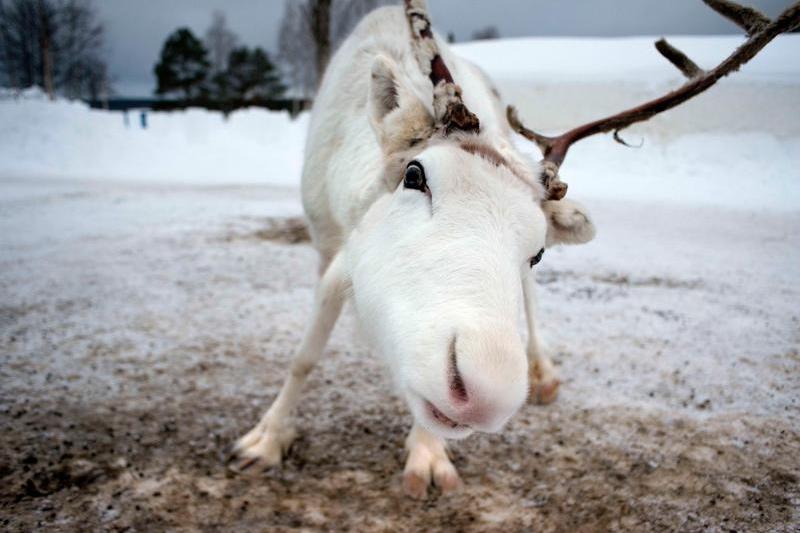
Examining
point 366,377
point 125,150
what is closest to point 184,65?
point 125,150

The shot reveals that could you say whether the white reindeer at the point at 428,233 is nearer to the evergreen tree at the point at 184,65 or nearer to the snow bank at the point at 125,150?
Answer: the snow bank at the point at 125,150

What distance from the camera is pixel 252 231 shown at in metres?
8.16

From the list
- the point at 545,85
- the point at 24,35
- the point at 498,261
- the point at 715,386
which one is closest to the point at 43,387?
the point at 498,261

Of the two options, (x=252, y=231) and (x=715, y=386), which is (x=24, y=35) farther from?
(x=715, y=386)

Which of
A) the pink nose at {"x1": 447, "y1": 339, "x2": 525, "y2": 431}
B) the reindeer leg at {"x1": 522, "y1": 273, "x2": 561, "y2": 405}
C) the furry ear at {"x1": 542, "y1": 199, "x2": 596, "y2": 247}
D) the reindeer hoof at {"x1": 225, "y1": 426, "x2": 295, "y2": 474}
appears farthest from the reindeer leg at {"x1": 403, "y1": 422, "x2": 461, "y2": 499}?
the pink nose at {"x1": 447, "y1": 339, "x2": 525, "y2": 431}

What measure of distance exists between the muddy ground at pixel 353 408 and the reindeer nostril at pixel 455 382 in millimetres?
1154

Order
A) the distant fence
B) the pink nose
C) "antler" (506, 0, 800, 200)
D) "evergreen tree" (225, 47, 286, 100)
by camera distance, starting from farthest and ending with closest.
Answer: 1. "evergreen tree" (225, 47, 286, 100)
2. the distant fence
3. "antler" (506, 0, 800, 200)
4. the pink nose

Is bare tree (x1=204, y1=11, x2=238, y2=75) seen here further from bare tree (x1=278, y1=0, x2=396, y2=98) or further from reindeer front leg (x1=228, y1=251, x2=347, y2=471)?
reindeer front leg (x1=228, y1=251, x2=347, y2=471)

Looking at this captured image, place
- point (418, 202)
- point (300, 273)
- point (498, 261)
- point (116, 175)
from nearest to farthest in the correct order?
point (498, 261) → point (418, 202) → point (300, 273) → point (116, 175)

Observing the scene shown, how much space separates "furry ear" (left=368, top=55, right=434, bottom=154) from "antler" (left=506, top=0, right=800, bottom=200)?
0.50m

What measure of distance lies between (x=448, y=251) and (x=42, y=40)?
95.3ft

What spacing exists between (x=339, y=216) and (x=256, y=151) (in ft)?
60.2

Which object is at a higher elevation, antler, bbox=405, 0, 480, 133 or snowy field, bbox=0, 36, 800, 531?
antler, bbox=405, 0, 480, 133

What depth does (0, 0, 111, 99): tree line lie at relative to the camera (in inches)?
963
